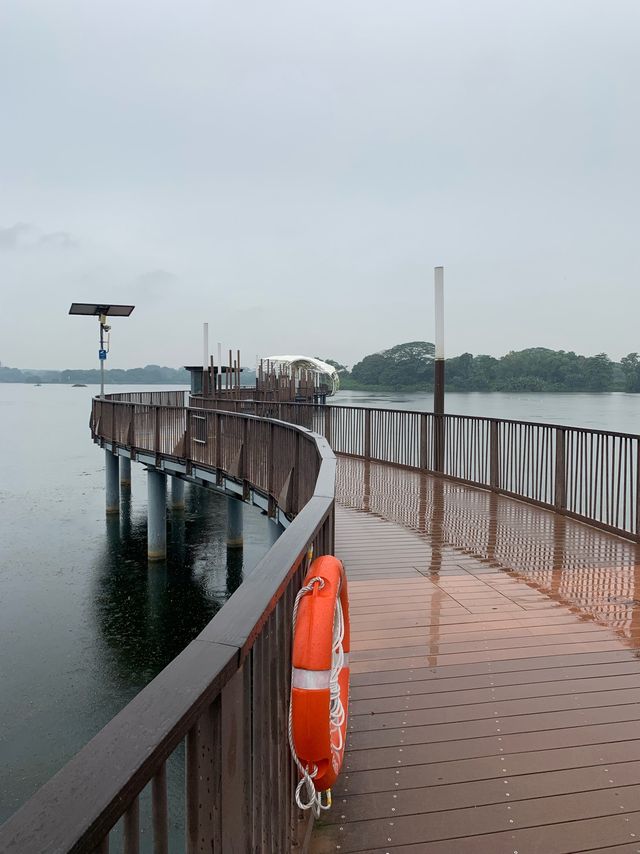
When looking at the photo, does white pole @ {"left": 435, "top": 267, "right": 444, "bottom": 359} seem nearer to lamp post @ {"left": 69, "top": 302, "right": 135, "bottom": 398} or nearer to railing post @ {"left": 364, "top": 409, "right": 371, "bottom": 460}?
railing post @ {"left": 364, "top": 409, "right": 371, "bottom": 460}

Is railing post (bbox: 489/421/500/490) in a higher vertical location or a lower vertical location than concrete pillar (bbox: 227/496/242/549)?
higher

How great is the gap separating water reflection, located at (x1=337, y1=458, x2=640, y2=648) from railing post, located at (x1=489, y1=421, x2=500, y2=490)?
0.20m

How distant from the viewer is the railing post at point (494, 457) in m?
10.5

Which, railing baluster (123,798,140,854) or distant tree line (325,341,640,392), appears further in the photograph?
distant tree line (325,341,640,392)

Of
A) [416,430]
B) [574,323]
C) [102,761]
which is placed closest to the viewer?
[102,761]

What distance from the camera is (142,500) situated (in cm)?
3225

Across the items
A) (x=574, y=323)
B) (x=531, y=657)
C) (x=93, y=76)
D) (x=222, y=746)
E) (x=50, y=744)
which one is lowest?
(x=50, y=744)

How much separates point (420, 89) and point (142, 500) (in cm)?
2228

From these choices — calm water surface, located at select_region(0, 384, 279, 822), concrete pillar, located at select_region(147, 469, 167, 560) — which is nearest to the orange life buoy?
calm water surface, located at select_region(0, 384, 279, 822)

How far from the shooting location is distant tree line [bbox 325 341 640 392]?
171 ft

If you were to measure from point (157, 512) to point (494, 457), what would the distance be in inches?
500

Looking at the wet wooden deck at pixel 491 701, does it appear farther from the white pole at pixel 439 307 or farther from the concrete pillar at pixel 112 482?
the concrete pillar at pixel 112 482

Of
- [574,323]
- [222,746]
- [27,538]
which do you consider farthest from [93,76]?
[574,323]

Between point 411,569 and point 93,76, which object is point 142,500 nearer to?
point 93,76
